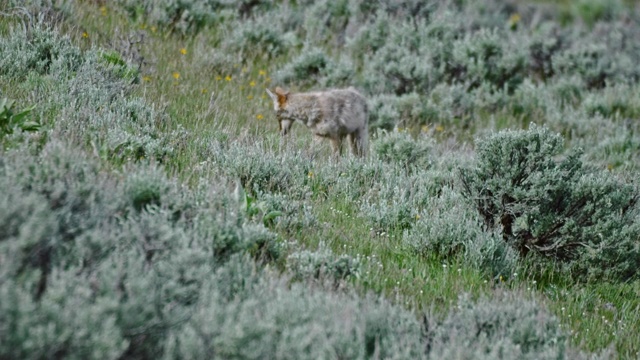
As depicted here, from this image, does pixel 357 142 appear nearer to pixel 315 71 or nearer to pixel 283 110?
pixel 283 110

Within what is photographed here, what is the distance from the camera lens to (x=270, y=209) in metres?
5.84

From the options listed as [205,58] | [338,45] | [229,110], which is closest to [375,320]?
[229,110]

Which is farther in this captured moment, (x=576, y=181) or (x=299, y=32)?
(x=299, y=32)

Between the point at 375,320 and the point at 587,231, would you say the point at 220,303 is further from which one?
the point at 587,231

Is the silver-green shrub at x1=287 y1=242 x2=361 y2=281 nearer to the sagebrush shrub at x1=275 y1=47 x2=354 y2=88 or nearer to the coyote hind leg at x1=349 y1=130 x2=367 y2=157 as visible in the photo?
the coyote hind leg at x1=349 y1=130 x2=367 y2=157

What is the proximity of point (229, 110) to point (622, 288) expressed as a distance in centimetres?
450

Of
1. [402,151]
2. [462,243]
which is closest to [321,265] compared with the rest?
[462,243]

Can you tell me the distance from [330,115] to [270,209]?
2664mm

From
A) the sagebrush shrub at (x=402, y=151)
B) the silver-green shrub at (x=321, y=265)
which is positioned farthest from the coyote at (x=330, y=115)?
the silver-green shrub at (x=321, y=265)

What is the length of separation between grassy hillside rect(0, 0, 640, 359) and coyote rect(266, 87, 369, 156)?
276 millimetres

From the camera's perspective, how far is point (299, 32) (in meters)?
12.6

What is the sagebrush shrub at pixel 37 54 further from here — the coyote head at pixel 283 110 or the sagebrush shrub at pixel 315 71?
the sagebrush shrub at pixel 315 71

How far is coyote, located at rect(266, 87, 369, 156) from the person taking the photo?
831cm

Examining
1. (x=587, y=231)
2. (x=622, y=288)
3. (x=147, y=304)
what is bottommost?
(x=622, y=288)
